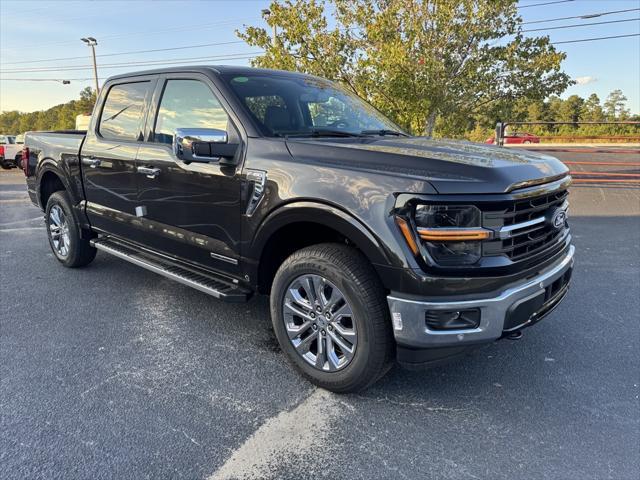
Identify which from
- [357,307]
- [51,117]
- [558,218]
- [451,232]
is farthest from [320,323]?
[51,117]

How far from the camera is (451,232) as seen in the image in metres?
2.32

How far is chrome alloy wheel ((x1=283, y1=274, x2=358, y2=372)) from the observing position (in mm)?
2717

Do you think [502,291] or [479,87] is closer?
[502,291]

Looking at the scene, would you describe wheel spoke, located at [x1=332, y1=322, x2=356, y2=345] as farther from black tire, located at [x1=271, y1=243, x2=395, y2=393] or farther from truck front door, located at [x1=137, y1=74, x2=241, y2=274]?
truck front door, located at [x1=137, y1=74, x2=241, y2=274]

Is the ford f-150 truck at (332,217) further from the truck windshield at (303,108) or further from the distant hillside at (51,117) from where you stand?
the distant hillside at (51,117)

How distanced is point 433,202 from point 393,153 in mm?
454

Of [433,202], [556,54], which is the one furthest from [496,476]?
[556,54]

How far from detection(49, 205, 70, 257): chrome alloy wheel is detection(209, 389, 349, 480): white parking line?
3651 mm

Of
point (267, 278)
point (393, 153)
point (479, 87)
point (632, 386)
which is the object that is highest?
point (479, 87)

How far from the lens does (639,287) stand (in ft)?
15.3

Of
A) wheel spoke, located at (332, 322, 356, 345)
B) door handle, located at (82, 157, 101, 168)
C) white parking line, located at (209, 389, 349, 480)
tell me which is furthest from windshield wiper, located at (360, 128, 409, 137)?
door handle, located at (82, 157, 101, 168)

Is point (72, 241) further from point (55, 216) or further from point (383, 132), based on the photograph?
point (383, 132)

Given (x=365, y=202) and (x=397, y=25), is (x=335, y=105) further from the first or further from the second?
(x=397, y=25)

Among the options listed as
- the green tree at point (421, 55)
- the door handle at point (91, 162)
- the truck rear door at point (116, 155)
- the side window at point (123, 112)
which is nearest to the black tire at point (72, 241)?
the truck rear door at point (116, 155)
